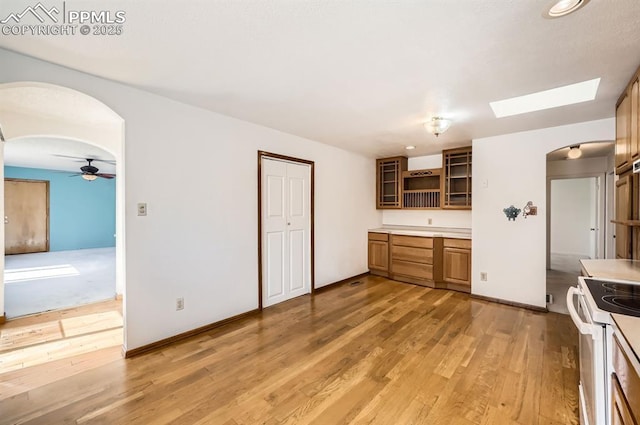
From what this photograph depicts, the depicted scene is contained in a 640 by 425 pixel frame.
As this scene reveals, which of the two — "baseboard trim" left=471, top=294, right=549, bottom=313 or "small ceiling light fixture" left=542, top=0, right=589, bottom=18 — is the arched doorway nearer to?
"small ceiling light fixture" left=542, top=0, right=589, bottom=18

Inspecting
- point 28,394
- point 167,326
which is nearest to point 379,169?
point 167,326

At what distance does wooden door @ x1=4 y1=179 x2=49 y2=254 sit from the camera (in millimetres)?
7414

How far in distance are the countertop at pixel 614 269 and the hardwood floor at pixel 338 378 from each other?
90cm

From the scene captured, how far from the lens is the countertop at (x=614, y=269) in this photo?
1.80 metres

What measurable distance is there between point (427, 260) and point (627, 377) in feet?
12.6

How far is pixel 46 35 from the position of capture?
1.70 m

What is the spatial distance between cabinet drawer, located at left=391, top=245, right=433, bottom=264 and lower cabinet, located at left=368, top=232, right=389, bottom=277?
0.61 ft

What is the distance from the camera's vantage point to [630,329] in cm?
100

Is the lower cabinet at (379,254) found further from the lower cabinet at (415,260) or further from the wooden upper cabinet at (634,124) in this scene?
the wooden upper cabinet at (634,124)

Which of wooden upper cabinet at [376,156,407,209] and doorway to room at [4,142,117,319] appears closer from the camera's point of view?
doorway to room at [4,142,117,319]

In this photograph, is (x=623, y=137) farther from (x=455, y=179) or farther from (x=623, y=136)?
(x=455, y=179)

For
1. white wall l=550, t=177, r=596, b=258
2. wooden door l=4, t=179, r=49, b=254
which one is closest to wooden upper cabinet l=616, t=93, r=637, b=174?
white wall l=550, t=177, r=596, b=258

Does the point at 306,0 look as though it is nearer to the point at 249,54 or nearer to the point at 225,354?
the point at 249,54

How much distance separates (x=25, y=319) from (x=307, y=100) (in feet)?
13.9
